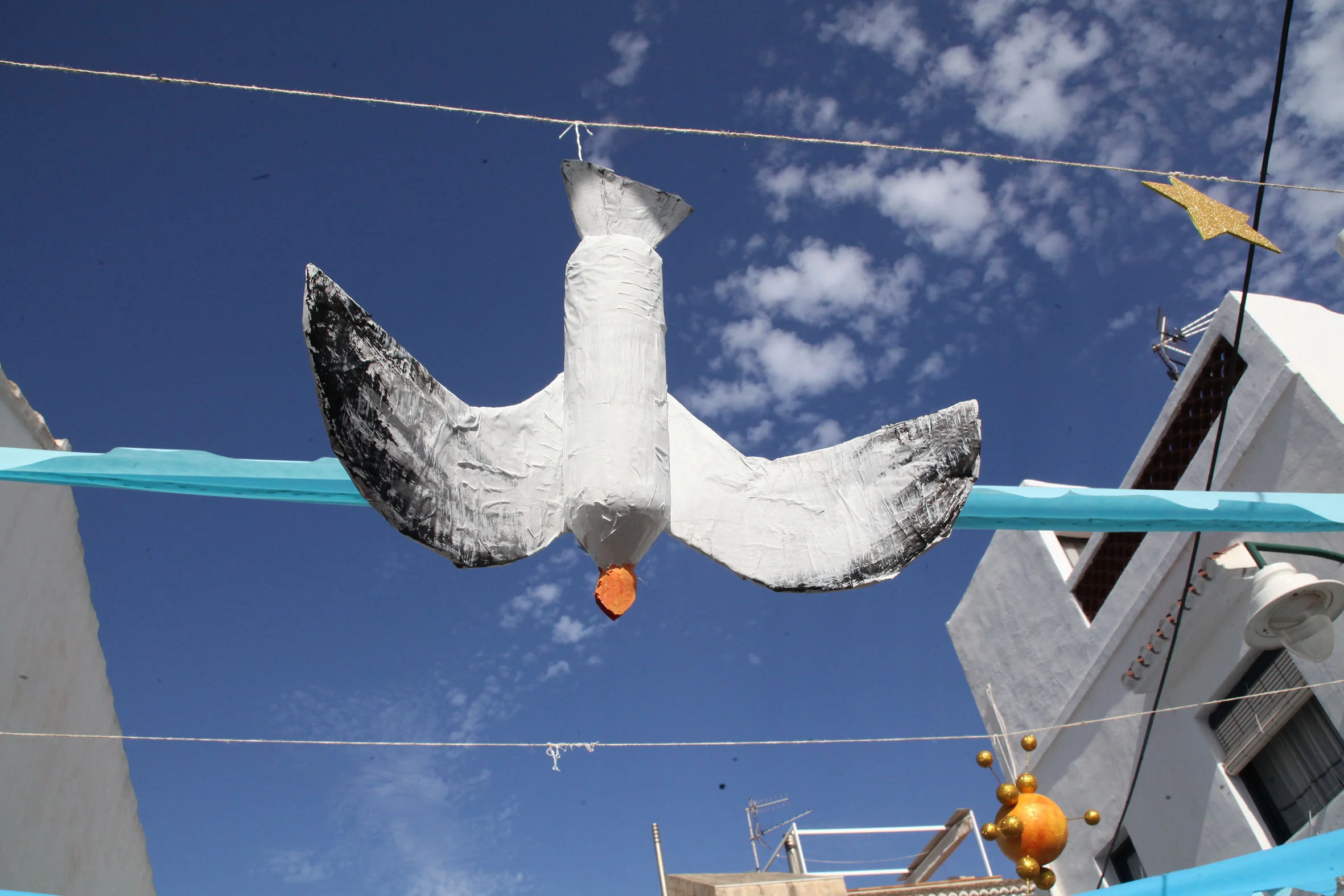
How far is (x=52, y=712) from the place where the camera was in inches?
237

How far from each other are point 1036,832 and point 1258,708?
3234mm

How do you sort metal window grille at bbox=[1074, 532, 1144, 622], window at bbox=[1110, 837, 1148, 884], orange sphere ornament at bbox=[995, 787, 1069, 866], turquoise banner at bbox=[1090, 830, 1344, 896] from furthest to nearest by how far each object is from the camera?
metal window grille at bbox=[1074, 532, 1144, 622], window at bbox=[1110, 837, 1148, 884], orange sphere ornament at bbox=[995, 787, 1069, 866], turquoise banner at bbox=[1090, 830, 1344, 896]

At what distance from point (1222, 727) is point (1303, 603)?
7.30 feet

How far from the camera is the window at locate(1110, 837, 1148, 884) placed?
7.90 metres

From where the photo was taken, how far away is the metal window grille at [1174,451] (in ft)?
24.1

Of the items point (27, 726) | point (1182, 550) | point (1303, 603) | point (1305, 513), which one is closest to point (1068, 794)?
point (1182, 550)

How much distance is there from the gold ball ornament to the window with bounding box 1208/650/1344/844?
8.68 feet

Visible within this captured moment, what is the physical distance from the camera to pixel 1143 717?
7.73 m

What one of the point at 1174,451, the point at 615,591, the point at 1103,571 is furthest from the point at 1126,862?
the point at 615,591

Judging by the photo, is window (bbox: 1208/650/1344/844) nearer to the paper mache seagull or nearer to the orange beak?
the paper mache seagull

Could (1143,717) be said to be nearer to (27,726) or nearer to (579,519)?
(579,519)

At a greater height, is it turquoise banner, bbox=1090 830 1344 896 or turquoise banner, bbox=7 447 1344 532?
turquoise banner, bbox=7 447 1344 532

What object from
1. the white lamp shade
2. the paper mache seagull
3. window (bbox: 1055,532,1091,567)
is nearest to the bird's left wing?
the paper mache seagull

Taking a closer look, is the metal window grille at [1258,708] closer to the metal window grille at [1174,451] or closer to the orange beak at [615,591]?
the metal window grille at [1174,451]
